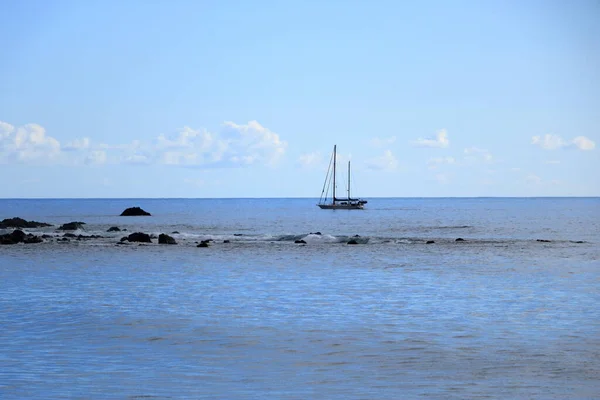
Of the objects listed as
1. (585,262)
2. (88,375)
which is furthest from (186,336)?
(585,262)

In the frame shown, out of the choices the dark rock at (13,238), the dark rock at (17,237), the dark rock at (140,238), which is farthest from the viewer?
the dark rock at (140,238)

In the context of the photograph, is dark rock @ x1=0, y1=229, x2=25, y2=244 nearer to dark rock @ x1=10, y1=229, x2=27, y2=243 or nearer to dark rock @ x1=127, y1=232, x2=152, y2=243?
dark rock @ x1=10, y1=229, x2=27, y2=243

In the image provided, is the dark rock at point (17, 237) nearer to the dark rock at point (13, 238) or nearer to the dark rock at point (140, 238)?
the dark rock at point (13, 238)

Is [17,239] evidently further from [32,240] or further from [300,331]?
[300,331]

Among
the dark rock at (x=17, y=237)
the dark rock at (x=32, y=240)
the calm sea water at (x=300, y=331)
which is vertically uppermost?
the dark rock at (x=17, y=237)

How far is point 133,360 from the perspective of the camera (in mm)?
15320

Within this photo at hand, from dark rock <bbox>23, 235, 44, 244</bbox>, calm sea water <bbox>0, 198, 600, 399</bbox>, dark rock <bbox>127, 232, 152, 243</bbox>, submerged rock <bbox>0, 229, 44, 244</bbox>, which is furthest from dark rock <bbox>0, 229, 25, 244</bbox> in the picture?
calm sea water <bbox>0, 198, 600, 399</bbox>

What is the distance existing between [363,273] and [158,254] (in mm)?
17054

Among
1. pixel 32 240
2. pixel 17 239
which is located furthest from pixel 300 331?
pixel 17 239

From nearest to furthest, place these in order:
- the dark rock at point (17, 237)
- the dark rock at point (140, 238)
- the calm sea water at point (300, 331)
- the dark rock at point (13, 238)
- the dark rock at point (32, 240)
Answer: the calm sea water at point (300, 331)
the dark rock at point (13, 238)
the dark rock at point (32, 240)
the dark rock at point (17, 237)
the dark rock at point (140, 238)

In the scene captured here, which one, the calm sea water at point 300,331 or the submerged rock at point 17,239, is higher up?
the submerged rock at point 17,239

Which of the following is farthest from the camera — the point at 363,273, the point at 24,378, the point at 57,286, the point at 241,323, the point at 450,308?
the point at 363,273

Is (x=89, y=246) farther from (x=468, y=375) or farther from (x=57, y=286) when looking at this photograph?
(x=468, y=375)

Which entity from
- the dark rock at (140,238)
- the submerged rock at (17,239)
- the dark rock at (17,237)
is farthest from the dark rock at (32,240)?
the dark rock at (140,238)
